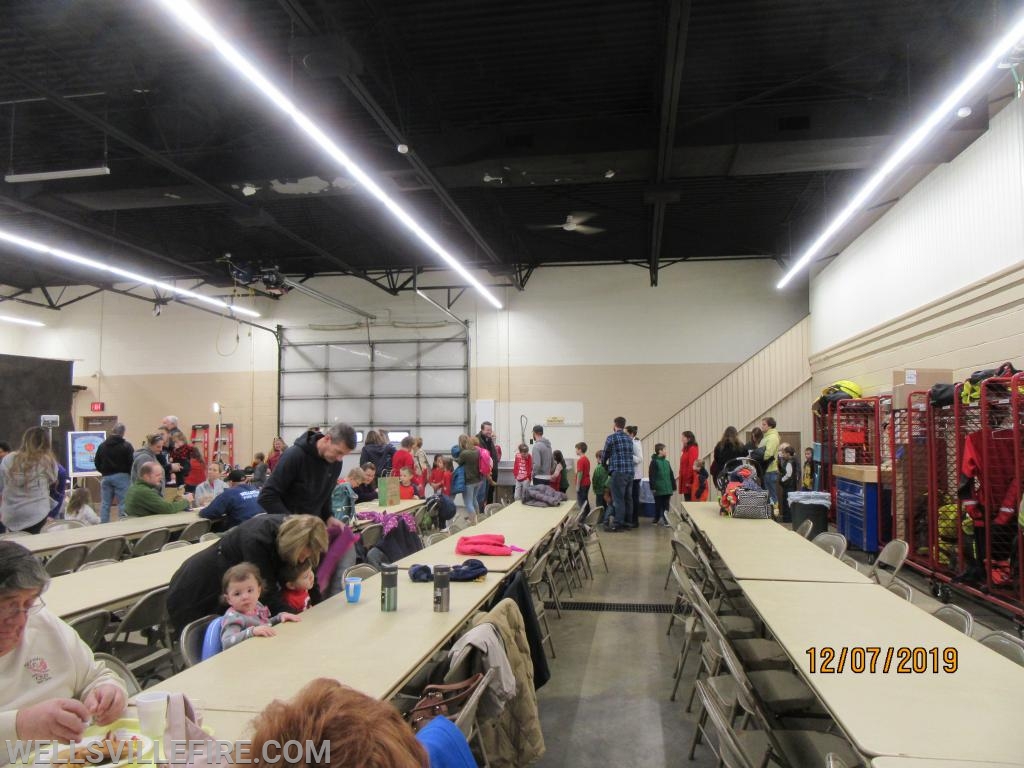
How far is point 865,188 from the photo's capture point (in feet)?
19.3

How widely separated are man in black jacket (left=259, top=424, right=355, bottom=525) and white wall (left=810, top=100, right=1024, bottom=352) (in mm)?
5538

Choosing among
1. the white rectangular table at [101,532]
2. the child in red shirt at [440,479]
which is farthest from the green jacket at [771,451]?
the white rectangular table at [101,532]

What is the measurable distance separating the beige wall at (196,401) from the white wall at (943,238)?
11.5 meters

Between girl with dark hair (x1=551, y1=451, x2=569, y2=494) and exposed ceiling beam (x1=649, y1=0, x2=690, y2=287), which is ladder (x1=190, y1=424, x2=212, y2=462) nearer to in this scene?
girl with dark hair (x1=551, y1=451, x2=569, y2=494)

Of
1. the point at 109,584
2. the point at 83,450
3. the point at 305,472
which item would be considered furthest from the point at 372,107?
the point at 83,450

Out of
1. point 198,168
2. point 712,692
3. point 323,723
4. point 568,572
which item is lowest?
point 568,572

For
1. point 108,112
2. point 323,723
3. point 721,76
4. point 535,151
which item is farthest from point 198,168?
point 323,723

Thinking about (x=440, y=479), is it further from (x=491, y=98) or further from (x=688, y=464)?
(x=491, y=98)

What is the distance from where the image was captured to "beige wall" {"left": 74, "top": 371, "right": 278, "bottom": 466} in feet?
46.4

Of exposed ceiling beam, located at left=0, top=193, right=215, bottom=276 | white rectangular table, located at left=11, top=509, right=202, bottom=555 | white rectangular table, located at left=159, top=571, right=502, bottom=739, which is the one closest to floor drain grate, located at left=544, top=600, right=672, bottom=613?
white rectangular table, located at left=159, top=571, right=502, bottom=739

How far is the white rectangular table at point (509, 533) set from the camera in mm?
3957

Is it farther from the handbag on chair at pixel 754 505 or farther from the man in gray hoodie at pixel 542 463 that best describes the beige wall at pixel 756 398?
the handbag on chair at pixel 754 505

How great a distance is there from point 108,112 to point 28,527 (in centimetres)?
415

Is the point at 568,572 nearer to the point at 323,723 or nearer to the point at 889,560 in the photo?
the point at 889,560
